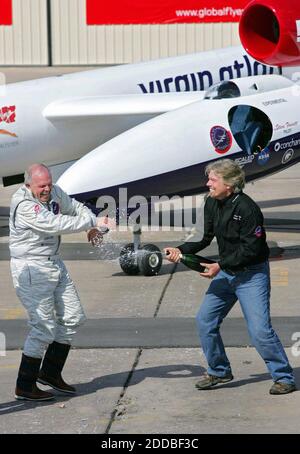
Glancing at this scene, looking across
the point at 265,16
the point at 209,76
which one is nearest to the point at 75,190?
the point at 265,16

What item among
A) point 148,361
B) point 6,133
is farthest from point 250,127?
point 148,361

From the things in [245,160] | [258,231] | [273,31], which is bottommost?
[245,160]

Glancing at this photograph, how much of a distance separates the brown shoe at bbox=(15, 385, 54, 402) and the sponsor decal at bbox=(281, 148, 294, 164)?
657 centimetres

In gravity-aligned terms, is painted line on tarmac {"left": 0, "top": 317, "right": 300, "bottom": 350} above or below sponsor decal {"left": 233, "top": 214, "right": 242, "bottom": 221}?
below

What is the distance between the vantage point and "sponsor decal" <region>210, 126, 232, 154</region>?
12859 millimetres

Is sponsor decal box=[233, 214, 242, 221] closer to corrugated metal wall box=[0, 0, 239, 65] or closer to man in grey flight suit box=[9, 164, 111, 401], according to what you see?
man in grey flight suit box=[9, 164, 111, 401]

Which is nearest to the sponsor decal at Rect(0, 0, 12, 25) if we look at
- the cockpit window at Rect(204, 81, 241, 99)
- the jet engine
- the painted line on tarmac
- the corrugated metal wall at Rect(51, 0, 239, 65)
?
the corrugated metal wall at Rect(51, 0, 239, 65)

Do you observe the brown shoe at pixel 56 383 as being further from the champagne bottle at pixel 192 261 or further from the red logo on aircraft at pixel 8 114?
the red logo on aircraft at pixel 8 114

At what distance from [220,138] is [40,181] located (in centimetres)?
569

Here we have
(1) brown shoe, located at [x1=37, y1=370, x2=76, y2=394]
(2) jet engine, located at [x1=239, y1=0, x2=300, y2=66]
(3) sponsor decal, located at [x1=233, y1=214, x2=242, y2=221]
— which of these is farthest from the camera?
(2) jet engine, located at [x1=239, y1=0, x2=300, y2=66]

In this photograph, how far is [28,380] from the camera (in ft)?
24.7

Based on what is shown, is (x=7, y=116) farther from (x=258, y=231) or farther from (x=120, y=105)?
(x=258, y=231)
